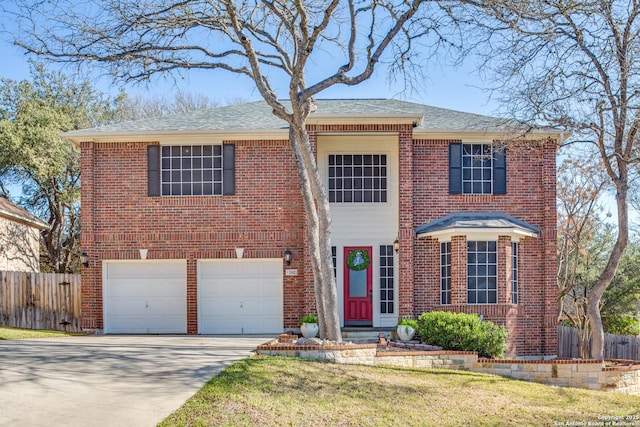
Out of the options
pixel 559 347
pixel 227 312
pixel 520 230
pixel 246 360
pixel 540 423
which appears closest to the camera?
pixel 540 423

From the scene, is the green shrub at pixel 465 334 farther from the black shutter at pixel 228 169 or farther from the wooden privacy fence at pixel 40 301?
the wooden privacy fence at pixel 40 301

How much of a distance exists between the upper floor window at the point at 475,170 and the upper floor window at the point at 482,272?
5.58 feet

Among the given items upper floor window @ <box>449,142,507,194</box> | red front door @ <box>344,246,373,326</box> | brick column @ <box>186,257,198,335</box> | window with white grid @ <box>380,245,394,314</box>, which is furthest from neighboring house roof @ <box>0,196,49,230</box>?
upper floor window @ <box>449,142,507,194</box>

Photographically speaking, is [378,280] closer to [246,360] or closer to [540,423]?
[246,360]

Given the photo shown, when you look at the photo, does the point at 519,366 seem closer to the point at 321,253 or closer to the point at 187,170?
the point at 321,253

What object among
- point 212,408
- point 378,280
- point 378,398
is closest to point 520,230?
point 378,280

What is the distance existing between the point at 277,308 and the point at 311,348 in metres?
4.97

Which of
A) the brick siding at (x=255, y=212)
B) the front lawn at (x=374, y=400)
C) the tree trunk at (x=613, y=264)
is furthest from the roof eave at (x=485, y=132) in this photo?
the front lawn at (x=374, y=400)

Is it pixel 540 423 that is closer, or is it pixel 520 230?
pixel 540 423

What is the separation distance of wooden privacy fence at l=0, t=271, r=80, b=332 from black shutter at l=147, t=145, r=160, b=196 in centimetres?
352

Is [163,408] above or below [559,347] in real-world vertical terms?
above

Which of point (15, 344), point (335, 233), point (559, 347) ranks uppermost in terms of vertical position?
point (335, 233)

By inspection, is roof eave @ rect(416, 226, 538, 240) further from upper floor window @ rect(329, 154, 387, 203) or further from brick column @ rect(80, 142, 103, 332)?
brick column @ rect(80, 142, 103, 332)

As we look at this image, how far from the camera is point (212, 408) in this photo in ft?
26.7
